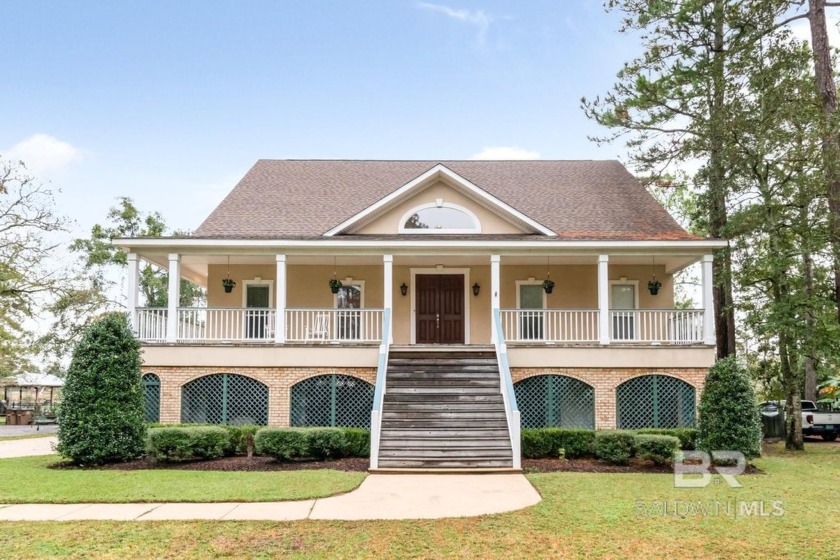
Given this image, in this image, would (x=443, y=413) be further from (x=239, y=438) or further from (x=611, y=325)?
(x=611, y=325)

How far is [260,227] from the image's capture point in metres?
17.0

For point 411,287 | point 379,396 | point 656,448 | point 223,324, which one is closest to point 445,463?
point 379,396

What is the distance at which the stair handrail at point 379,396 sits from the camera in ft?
Result: 36.9

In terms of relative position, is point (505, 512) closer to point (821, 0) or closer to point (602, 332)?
point (602, 332)

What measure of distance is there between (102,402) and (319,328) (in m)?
5.88

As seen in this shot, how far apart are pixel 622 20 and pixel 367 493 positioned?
14440 millimetres

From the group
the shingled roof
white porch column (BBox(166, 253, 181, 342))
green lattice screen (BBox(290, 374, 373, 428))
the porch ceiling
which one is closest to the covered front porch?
the porch ceiling

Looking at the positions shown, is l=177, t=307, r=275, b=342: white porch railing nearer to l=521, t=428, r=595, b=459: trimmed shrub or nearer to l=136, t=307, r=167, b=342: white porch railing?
l=136, t=307, r=167, b=342: white porch railing

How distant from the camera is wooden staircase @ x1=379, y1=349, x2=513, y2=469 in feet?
37.5

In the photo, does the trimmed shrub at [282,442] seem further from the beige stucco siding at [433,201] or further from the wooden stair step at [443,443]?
the beige stucco siding at [433,201]

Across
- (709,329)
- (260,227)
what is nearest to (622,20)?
(709,329)

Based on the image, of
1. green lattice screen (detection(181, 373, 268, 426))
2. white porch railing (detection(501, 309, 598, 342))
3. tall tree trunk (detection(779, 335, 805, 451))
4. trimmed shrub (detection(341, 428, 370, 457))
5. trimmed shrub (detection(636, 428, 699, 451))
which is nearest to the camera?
trimmed shrub (detection(341, 428, 370, 457))

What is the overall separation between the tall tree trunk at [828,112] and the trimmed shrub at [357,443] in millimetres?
10947

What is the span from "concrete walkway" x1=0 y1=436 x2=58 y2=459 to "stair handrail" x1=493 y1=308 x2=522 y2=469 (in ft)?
28.0
